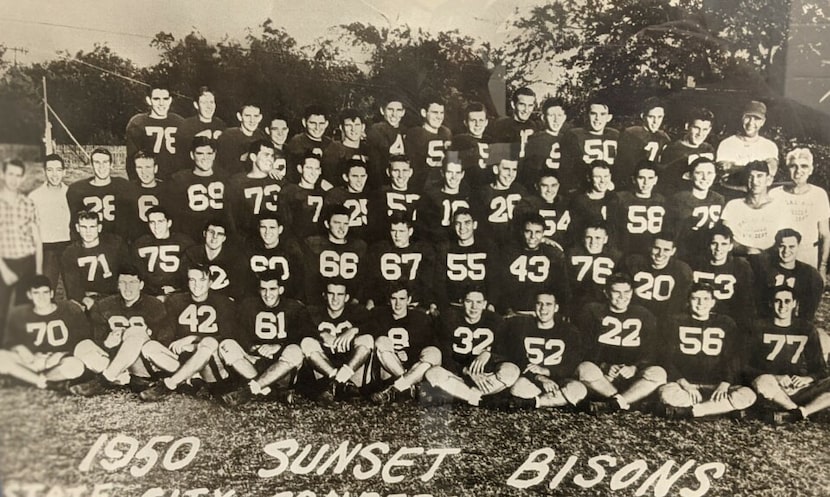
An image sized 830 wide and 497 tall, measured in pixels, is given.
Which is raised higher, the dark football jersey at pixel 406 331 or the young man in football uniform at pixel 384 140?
the young man in football uniform at pixel 384 140

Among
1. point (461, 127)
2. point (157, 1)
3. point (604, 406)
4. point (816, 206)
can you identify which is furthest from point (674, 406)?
point (157, 1)

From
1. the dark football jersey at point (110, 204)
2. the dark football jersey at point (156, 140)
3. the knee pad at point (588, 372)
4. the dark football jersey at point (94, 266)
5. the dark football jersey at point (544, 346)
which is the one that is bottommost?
the knee pad at point (588, 372)

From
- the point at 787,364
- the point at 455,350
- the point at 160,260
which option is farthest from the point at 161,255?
the point at 787,364

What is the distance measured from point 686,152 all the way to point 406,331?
1.58 ft

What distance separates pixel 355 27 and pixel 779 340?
763 millimetres

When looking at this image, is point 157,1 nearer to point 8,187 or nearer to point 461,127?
point 8,187

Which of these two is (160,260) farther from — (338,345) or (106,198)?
(338,345)

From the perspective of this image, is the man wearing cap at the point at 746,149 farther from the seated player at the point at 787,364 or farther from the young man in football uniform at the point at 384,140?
the young man in football uniform at the point at 384,140

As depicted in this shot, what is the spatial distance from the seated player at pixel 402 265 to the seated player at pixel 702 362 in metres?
0.36

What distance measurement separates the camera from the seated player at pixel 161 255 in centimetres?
84

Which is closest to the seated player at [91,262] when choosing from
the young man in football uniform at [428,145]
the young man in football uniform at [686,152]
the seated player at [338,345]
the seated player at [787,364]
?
the seated player at [338,345]

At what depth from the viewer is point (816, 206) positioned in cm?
84

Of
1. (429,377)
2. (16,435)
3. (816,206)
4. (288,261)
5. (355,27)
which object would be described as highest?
(355,27)

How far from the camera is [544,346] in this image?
86 cm
